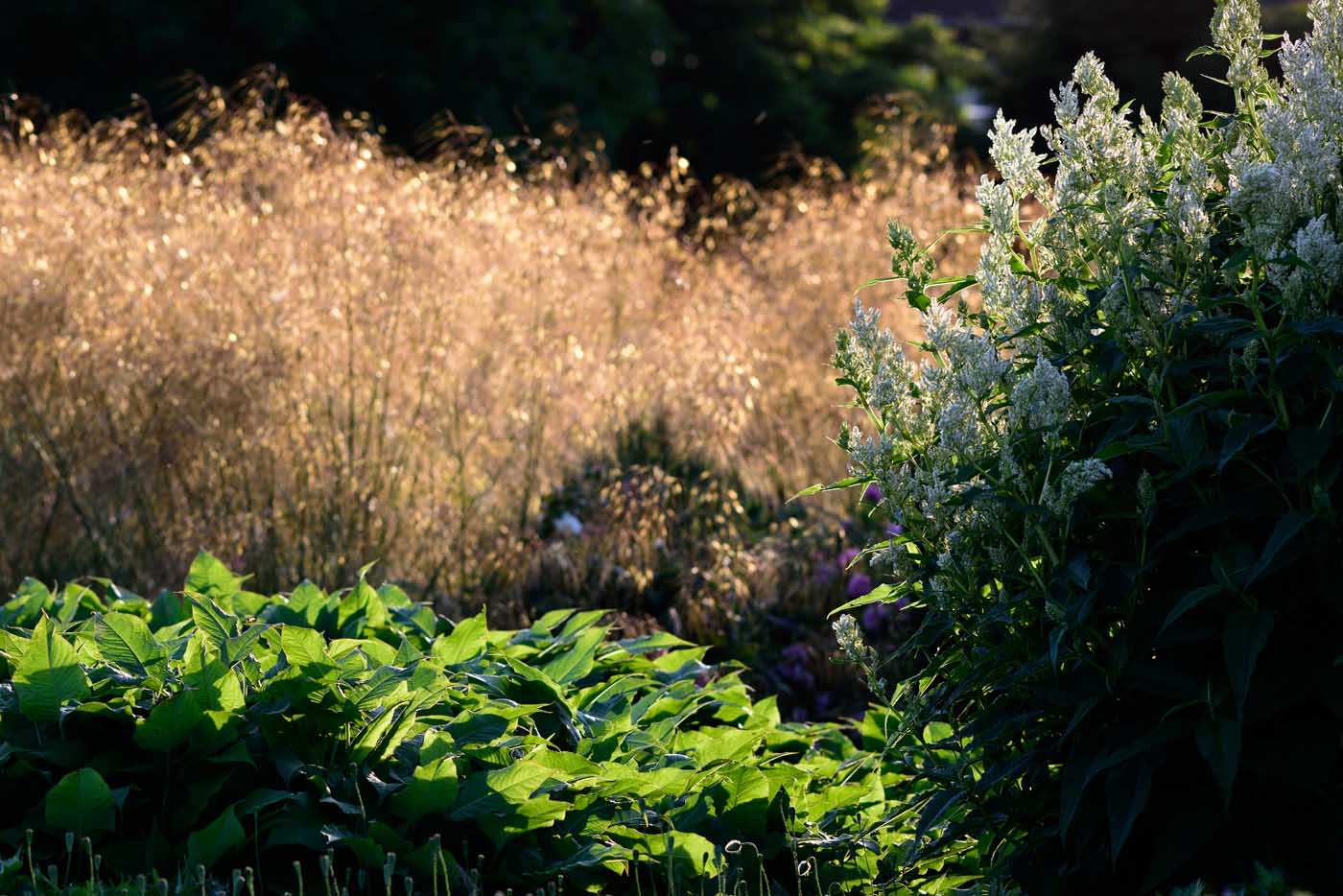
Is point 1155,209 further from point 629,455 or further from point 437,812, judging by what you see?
point 629,455

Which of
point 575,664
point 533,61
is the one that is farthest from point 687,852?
point 533,61

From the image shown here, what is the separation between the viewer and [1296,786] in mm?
2246

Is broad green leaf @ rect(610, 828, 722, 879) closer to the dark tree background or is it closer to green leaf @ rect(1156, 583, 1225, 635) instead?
green leaf @ rect(1156, 583, 1225, 635)

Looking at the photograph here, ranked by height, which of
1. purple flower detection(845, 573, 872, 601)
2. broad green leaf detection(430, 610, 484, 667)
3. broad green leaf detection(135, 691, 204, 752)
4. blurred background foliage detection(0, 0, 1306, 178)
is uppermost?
blurred background foliage detection(0, 0, 1306, 178)

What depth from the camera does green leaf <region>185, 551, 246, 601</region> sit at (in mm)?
3904

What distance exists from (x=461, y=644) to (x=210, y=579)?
0.92 metres

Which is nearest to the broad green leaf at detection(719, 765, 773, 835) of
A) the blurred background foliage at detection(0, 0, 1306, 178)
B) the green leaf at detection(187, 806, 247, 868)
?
the green leaf at detection(187, 806, 247, 868)

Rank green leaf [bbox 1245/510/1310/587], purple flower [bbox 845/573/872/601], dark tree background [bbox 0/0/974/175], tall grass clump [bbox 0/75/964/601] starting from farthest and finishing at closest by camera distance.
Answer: dark tree background [bbox 0/0/974/175], tall grass clump [bbox 0/75/964/601], purple flower [bbox 845/573/872/601], green leaf [bbox 1245/510/1310/587]

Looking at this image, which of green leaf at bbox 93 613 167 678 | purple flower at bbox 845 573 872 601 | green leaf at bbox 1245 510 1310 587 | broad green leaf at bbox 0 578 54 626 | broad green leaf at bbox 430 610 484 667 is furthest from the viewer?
purple flower at bbox 845 573 872 601

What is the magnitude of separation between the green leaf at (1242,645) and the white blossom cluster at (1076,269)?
1.00ft

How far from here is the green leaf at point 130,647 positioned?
2914 millimetres

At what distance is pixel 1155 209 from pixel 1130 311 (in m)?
0.25

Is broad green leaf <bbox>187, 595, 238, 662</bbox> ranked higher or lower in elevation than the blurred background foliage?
lower

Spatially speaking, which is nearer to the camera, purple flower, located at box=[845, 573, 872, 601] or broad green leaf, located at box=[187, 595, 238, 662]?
broad green leaf, located at box=[187, 595, 238, 662]
